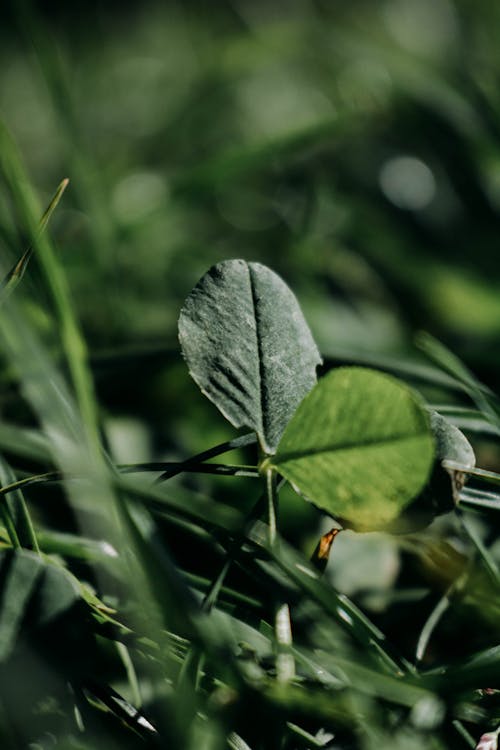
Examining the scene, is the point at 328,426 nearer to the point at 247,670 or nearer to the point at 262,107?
the point at 247,670

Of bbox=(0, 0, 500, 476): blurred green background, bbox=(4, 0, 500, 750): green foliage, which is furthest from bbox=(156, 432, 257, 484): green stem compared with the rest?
bbox=(0, 0, 500, 476): blurred green background

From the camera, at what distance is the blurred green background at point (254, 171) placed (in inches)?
33.8

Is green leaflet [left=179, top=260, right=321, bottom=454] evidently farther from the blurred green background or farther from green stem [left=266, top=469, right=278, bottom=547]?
the blurred green background

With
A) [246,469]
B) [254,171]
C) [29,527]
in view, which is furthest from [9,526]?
[254,171]

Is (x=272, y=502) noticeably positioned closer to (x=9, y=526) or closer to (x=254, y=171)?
(x=9, y=526)

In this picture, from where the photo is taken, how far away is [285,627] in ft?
1.26

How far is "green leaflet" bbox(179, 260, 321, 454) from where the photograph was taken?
42 cm

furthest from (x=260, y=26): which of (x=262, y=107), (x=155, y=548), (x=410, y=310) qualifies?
(x=155, y=548)

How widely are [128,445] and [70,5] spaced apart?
4.70 feet

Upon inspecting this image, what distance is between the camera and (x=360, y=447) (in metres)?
0.38

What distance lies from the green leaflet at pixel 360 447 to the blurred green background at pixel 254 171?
217 mm

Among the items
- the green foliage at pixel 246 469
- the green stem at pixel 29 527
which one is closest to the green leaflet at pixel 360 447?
the green foliage at pixel 246 469

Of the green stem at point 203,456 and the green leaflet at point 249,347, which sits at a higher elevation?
the green leaflet at point 249,347

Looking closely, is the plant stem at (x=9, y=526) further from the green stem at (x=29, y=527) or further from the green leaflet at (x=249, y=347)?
the green leaflet at (x=249, y=347)
